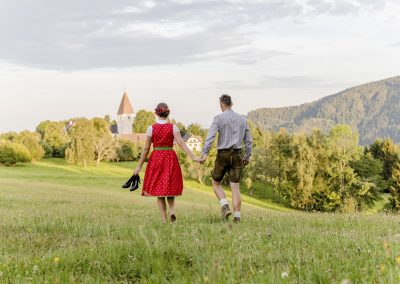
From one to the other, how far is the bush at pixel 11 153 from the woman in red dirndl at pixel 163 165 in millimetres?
73212

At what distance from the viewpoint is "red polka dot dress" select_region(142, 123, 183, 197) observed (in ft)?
31.3

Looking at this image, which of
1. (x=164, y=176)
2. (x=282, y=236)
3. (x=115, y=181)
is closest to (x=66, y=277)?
(x=282, y=236)

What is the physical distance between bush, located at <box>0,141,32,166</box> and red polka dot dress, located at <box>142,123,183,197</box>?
73257mm

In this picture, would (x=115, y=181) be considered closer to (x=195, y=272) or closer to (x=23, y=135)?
(x=23, y=135)

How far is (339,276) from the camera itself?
3721 millimetres

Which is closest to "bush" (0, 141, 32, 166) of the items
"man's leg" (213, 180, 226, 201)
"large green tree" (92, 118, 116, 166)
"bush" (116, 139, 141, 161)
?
"large green tree" (92, 118, 116, 166)

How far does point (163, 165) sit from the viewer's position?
9562 mm

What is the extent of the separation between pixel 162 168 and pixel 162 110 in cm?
123

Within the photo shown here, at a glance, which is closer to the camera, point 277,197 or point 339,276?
point 339,276

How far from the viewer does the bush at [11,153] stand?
76.2 m

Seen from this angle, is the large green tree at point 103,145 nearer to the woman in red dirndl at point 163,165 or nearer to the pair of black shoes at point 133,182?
the pair of black shoes at point 133,182

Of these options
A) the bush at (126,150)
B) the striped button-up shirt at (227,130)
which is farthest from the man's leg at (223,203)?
the bush at (126,150)

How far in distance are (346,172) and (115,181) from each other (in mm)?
33134

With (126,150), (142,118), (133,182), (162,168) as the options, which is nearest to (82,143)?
(126,150)
